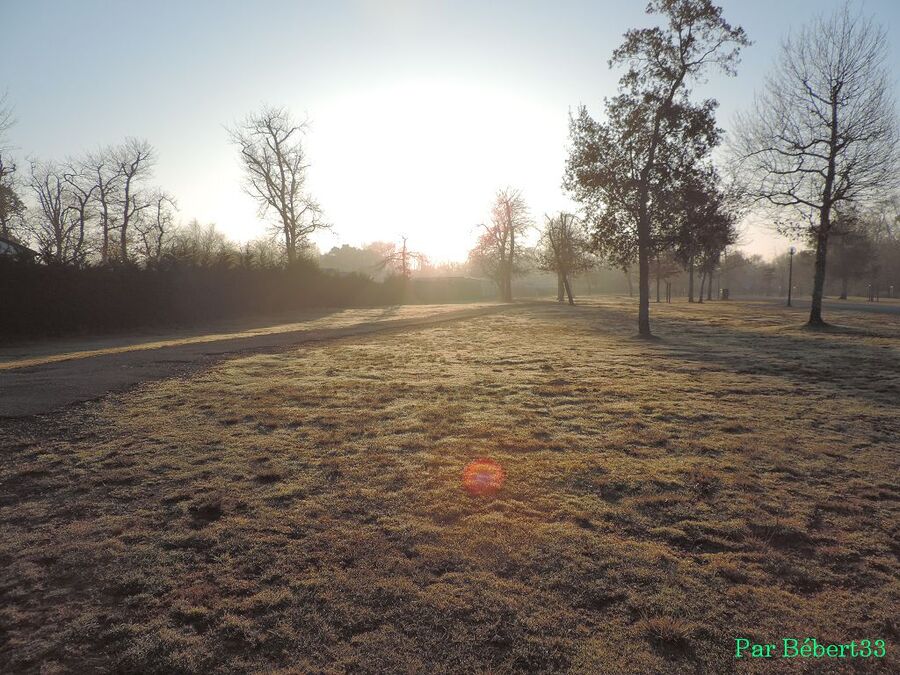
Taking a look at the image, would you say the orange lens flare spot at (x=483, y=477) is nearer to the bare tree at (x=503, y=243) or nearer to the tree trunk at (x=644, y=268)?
the tree trunk at (x=644, y=268)

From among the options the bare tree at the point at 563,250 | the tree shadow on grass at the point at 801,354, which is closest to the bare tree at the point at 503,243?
the bare tree at the point at 563,250

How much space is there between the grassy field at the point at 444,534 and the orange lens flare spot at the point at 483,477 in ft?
0.23

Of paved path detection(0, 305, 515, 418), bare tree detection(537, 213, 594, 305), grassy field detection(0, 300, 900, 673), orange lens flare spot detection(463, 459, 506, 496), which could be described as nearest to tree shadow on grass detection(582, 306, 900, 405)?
grassy field detection(0, 300, 900, 673)

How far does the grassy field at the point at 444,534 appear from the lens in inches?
82.9

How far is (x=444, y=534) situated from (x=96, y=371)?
26.8 feet

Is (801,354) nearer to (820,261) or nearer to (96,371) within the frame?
(820,261)

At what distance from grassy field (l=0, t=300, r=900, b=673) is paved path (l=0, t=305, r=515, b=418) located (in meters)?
0.77

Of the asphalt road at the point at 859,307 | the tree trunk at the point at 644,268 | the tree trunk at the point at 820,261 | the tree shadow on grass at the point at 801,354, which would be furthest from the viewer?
the asphalt road at the point at 859,307

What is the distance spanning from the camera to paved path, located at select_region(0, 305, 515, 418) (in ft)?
20.1

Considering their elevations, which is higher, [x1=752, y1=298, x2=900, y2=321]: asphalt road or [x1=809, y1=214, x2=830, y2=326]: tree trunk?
[x1=809, y1=214, x2=830, y2=326]: tree trunk

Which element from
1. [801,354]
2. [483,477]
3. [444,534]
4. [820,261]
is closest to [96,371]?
[483,477]

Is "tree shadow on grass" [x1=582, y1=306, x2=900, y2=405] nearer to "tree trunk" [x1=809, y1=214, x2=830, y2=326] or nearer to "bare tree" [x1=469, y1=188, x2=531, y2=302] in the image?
"tree trunk" [x1=809, y1=214, x2=830, y2=326]

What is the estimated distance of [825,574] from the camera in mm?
2559

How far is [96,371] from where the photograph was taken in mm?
8133
